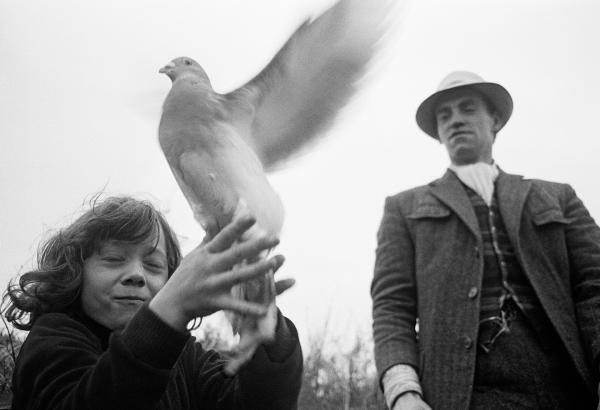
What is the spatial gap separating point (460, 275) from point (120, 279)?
3.36 ft

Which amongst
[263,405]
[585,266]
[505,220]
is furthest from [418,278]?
[263,405]

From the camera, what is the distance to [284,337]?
0.85 meters

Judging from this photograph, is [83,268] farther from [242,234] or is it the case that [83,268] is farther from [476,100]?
[476,100]

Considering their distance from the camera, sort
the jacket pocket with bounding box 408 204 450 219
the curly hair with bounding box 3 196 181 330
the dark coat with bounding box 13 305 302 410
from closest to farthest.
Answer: the dark coat with bounding box 13 305 302 410 → the curly hair with bounding box 3 196 181 330 → the jacket pocket with bounding box 408 204 450 219

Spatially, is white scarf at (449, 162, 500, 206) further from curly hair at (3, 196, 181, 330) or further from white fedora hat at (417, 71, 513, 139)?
curly hair at (3, 196, 181, 330)

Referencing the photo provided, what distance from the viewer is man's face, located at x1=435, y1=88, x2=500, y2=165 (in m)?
1.90

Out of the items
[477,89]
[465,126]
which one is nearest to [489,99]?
[477,89]

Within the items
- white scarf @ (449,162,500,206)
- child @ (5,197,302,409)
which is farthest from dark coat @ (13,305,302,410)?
white scarf @ (449,162,500,206)

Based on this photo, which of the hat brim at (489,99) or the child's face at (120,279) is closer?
the child's face at (120,279)

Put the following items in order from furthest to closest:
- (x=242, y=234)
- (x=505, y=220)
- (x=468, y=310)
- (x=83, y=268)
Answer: (x=505, y=220) → (x=468, y=310) → (x=83, y=268) → (x=242, y=234)

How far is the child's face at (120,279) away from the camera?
1.02 meters

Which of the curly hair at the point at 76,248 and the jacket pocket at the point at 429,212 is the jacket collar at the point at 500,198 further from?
the curly hair at the point at 76,248

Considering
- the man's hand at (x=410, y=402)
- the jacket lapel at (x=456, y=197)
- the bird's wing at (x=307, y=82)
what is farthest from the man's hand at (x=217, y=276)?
the jacket lapel at (x=456, y=197)

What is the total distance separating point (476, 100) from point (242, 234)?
5.05ft
